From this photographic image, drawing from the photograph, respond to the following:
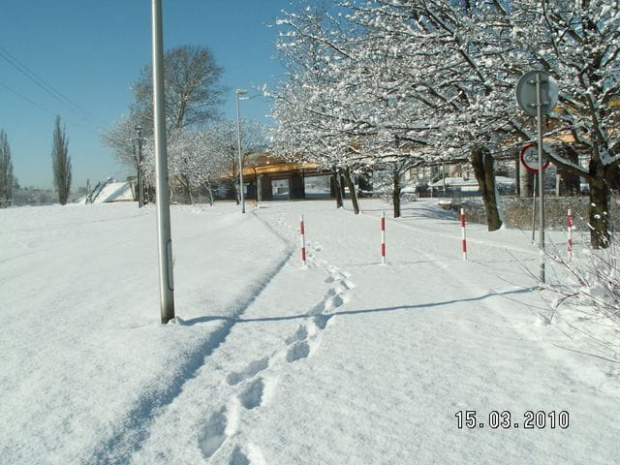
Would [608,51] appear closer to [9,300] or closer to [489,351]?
[489,351]

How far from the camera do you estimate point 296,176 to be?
59.3 metres

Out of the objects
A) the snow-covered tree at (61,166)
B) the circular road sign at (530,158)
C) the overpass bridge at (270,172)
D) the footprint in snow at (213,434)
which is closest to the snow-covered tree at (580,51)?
the circular road sign at (530,158)

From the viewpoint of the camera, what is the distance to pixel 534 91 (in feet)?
18.9

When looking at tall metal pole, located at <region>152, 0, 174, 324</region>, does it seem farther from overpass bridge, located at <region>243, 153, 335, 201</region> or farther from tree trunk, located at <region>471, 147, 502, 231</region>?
overpass bridge, located at <region>243, 153, 335, 201</region>

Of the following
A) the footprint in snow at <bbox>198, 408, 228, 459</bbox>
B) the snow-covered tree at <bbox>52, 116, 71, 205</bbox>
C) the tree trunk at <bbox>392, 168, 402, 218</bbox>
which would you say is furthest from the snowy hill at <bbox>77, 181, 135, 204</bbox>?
the footprint in snow at <bbox>198, 408, 228, 459</bbox>

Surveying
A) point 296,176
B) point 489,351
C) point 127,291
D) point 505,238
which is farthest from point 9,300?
point 296,176

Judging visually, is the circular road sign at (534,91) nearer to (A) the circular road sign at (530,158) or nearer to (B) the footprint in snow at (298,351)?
(A) the circular road sign at (530,158)

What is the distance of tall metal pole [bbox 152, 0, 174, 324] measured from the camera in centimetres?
443

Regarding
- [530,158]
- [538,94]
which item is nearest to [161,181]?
[538,94]

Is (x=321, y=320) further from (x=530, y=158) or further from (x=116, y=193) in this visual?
(x=116, y=193)

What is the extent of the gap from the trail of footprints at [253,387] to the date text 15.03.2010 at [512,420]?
48.6 inches

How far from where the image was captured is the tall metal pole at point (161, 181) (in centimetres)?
443

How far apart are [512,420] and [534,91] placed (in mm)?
4661

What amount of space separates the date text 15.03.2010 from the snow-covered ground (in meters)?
0.02
